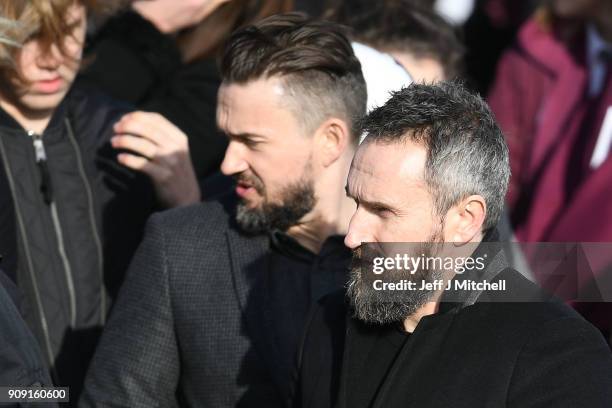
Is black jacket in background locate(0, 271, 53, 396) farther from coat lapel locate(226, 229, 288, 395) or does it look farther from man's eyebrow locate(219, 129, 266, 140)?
man's eyebrow locate(219, 129, 266, 140)

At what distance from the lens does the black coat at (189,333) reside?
2984 millimetres

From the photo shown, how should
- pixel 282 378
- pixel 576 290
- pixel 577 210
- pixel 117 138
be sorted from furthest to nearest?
pixel 577 210, pixel 117 138, pixel 282 378, pixel 576 290

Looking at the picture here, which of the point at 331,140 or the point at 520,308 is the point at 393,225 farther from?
the point at 331,140

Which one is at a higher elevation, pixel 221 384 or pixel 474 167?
pixel 474 167

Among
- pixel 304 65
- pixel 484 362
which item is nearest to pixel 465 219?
pixel 484 362

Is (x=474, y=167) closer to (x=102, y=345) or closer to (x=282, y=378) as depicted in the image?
(x=282, y=378)

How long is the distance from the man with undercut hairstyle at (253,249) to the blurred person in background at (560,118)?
167 cm

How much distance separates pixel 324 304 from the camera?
269cm

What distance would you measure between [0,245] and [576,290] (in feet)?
4.93

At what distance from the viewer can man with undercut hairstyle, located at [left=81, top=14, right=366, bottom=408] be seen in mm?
3000

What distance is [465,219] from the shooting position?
2.47 metres

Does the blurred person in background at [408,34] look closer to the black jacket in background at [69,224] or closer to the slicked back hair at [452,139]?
the black jacket in background at [69,224]

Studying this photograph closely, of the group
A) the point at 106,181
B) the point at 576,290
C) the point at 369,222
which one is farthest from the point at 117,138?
the point at 576,290

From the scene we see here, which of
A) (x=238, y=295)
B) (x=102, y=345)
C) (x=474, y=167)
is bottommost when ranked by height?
(x=102, y=345)
